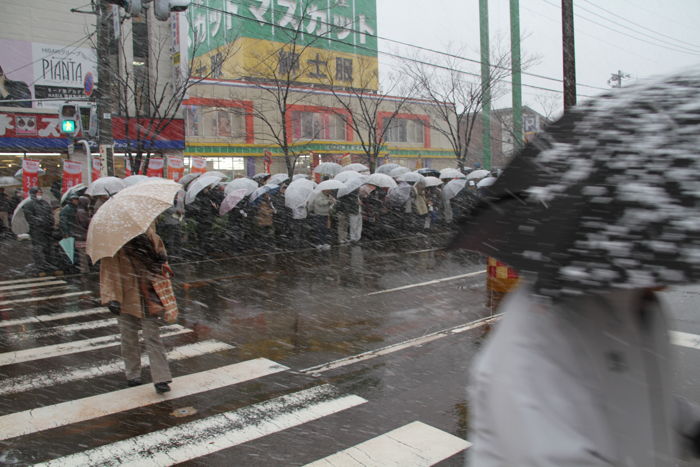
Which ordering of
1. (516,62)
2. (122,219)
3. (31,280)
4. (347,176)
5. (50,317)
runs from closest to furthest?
(122,219) → (50,317) → (31,280) → (347,176) → (516,62)

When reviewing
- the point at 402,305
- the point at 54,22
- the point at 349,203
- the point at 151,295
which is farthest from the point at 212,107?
the point at 151,295

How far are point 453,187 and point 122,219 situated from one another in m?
15.2

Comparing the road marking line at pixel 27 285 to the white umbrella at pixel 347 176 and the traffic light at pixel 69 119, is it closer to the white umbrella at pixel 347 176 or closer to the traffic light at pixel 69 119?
the traffic light at pixel 69 119

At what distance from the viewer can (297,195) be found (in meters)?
15.1

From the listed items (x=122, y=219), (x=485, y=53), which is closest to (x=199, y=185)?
(x=122, y=219)

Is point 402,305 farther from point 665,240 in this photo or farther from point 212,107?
point 212,107

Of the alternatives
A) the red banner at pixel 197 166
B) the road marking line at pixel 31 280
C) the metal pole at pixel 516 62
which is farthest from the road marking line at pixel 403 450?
the metal pole at pixel 516 62

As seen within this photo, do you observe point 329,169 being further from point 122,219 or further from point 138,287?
point 122,219

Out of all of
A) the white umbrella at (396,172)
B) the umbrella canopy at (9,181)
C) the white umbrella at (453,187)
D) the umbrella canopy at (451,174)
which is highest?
the umbrella canopy at (9,181)

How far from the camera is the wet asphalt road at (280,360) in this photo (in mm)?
4512

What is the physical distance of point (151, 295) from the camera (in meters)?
5.39

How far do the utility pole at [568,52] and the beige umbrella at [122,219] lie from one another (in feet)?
32.1

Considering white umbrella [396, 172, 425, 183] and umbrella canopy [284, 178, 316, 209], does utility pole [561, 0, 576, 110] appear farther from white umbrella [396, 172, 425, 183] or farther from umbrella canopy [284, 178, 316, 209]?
umbrella canopy [284, 178, 316, 209]

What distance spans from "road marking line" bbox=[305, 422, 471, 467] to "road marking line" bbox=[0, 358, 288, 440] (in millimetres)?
2000
